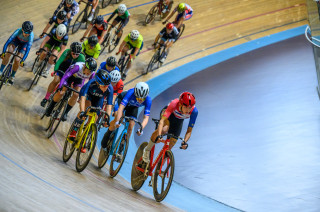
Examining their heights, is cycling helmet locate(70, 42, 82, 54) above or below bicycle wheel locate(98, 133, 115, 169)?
above

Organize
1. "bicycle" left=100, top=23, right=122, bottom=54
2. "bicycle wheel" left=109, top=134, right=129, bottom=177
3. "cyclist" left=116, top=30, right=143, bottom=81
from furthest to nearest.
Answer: "bicycle" left=100, top=23, right=122, bottom=54 < "cyclist" left=116, top=30, right=143, bottom=81 < "bicycle wheel" left=109, top=134, right=129, bottom=177

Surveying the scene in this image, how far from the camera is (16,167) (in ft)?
16.2

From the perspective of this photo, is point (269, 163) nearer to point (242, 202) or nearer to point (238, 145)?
point (238, 145)

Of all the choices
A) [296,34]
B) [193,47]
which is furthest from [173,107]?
[296,34]

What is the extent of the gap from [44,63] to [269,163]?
460 centimetres

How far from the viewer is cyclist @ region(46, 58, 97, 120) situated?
7.02 meters

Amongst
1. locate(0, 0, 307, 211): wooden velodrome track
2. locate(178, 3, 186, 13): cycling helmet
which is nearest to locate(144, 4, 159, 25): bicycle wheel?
locate(0, 0, 307, 211): wooden velodrome track

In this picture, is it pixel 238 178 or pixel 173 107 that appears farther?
pixel 238 178

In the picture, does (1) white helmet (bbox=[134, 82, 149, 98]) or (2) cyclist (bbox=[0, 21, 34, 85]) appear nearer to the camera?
(1) white helmet (bbox=[134, 82, 149, 98])

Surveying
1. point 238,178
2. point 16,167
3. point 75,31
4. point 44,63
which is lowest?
point 238,178

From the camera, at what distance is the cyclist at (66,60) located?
760 centimetres

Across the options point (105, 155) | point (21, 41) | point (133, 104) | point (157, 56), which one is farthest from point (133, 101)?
point (157, 56)

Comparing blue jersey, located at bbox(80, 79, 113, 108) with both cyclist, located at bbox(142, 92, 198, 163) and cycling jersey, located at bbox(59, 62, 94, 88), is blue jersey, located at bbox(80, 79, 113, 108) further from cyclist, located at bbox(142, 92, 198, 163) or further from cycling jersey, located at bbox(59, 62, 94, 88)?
cyclist, located at bbox(142, 92, 198, 163)

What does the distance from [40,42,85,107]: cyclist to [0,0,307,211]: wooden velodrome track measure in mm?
663
